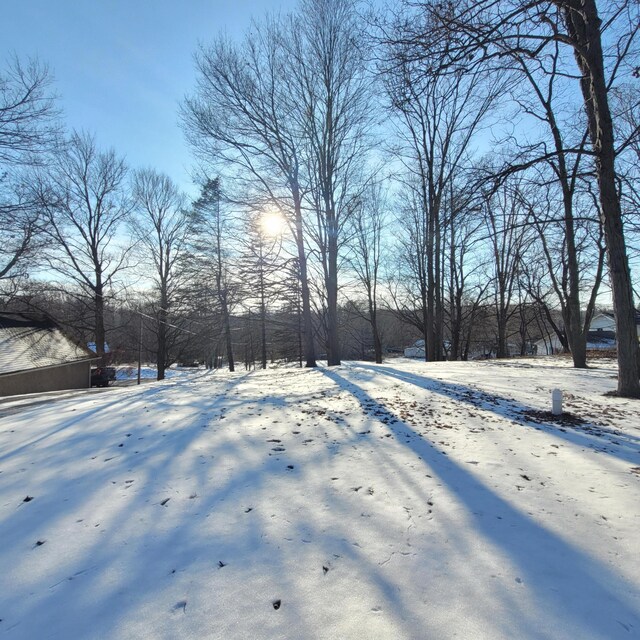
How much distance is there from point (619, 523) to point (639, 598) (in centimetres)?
83

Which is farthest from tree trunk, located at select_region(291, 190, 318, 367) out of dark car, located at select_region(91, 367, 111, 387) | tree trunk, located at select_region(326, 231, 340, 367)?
dark car, located at select_region(91, 367, 111, 387)

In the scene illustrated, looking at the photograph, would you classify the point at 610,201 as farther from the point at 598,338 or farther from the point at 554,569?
the point at 598,338

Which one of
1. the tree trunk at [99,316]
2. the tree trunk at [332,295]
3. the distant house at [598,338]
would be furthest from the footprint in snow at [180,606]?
the distant house at [598,338]

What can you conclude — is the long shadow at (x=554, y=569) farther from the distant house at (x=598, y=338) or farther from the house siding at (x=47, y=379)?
the distant house at (x=598, y=338)

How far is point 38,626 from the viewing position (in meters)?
1.81

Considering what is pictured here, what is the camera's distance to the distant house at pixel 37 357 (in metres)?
15.5

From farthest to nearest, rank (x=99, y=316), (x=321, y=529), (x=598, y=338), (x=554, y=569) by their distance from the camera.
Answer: (x=598, y=338), (x=99, y=316), (x=321, y=529), (x=554, y=569)

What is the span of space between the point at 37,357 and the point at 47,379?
1349mm

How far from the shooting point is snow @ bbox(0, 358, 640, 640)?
1.85m

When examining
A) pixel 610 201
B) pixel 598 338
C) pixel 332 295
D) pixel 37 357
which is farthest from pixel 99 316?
pixel 598 338

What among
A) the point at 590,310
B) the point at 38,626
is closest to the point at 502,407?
the point at 38,626

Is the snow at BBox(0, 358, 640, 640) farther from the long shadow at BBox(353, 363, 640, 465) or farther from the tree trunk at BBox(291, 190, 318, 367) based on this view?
the tree trunk at BBox(291, 190, 318, 367)

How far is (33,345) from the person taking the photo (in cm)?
1805

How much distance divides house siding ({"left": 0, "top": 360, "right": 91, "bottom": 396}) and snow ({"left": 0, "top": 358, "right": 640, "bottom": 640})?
1350 centimetres
